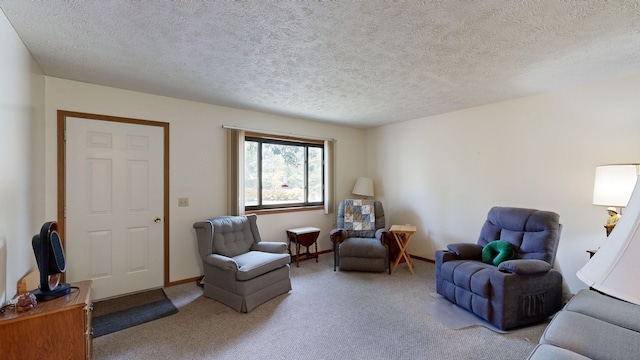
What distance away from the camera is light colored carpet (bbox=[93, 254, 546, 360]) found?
A: 2.23m

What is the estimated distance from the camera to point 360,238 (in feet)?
14.6

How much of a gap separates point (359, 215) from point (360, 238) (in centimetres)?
44

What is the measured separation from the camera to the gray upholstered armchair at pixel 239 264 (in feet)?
9.68

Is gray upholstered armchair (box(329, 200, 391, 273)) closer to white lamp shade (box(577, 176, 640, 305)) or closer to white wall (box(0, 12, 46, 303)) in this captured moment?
white wall (box(0, 12, 46, 303))

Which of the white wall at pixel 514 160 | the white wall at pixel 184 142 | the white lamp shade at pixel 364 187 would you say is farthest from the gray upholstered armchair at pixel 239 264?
the white wall at pixel 514 160

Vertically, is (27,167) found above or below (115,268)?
above

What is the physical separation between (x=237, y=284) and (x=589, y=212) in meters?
3.91

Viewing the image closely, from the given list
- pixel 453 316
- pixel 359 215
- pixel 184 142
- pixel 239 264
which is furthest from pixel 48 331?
pixel 359 215

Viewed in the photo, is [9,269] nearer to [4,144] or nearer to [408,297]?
[4,144]

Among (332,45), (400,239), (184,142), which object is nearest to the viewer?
(332,45)

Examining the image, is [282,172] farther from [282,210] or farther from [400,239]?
[400,239]

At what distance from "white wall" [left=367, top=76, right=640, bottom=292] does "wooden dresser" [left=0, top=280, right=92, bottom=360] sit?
14.4ft

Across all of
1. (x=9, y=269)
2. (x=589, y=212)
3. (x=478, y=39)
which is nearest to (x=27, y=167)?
(x=9, y=269)

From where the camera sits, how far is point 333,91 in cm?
337
